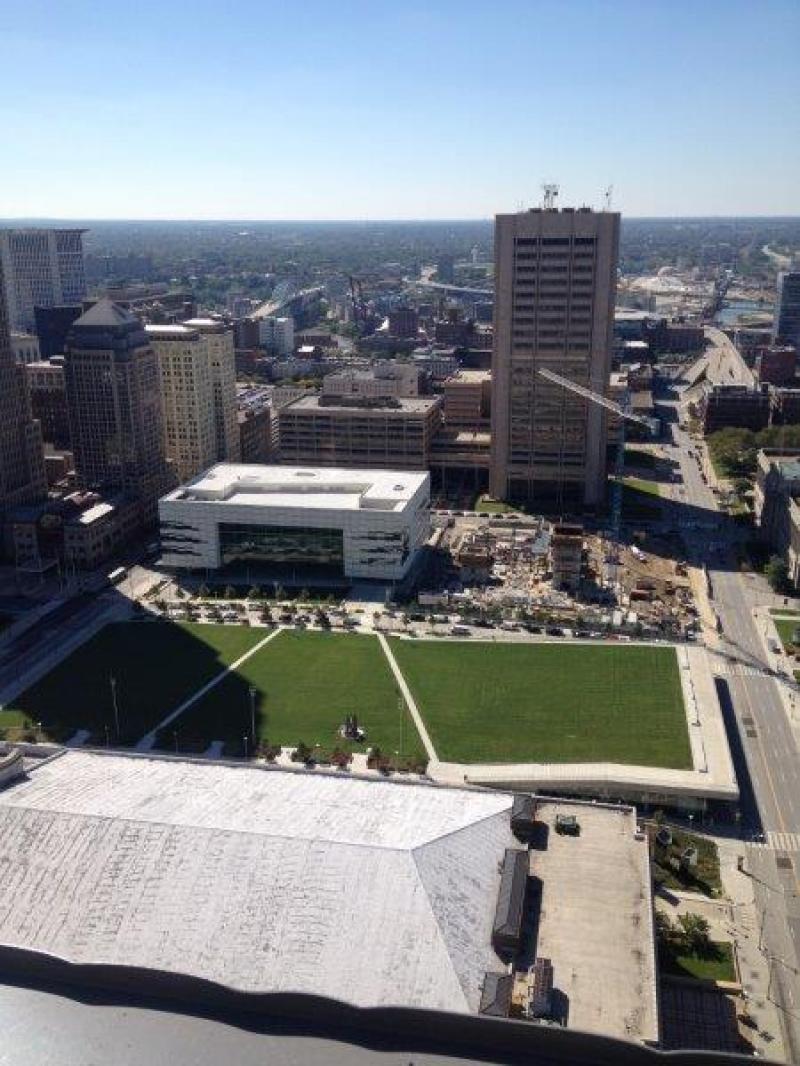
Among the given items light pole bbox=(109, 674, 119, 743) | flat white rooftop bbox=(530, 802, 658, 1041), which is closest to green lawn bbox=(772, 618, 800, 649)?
flat white rooftop bbox=(530, 802, 658, 1041)

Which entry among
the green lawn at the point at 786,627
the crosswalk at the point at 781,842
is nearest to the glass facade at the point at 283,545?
the green lawn at the point at 786,627

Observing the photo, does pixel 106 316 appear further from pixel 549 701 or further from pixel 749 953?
pixel 749 953

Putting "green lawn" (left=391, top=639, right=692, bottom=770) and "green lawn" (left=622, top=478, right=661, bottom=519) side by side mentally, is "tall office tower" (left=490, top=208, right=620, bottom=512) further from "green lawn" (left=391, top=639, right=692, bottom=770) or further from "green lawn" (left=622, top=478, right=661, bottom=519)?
"green lawn" (left=391, top=639, right=692, bottom=770)

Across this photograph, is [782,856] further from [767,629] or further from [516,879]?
[767,629]

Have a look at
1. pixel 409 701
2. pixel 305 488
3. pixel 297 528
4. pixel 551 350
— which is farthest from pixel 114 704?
pixel 551 350

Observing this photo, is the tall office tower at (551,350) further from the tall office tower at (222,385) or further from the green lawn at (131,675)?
the green lawn at (131,675)

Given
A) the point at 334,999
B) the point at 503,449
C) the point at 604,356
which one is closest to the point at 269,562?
the point at 503,449

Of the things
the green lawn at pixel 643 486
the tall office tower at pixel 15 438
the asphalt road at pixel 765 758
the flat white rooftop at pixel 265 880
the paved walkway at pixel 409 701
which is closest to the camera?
the flat white rooftop at pixel 265 880
